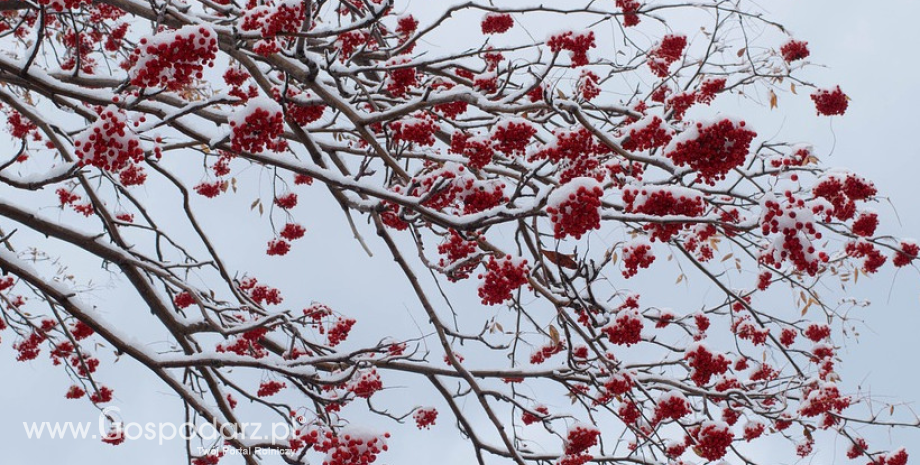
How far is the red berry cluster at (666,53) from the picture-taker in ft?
19.0

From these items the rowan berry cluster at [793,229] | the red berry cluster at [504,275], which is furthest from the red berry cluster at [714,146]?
the red berry cluster at [504,275]

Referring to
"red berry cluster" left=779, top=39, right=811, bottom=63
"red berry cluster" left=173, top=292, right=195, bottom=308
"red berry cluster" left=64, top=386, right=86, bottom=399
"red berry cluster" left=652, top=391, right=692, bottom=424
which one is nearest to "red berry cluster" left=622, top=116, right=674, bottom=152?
"red berry cluster" left=652, top=391, right=692, bottom=424

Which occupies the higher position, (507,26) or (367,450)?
(507,26)

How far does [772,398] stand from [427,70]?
3445mm

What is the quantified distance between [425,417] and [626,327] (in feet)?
6.07

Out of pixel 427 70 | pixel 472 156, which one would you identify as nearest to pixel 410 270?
pixel 472 156

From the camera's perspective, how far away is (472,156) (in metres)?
3.56

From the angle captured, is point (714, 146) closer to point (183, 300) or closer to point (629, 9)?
point (629, 9)

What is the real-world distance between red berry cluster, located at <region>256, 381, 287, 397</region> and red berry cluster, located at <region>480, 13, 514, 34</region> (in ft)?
10.8

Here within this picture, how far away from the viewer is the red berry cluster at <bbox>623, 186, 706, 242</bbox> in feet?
9.91

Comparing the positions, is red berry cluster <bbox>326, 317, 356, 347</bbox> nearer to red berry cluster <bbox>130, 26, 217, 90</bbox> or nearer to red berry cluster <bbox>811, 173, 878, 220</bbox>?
red berry cluster <bbox>130, 26, 217, 90</bbox>

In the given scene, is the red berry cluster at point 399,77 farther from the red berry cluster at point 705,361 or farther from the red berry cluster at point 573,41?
the red berry cluster at point 705,361

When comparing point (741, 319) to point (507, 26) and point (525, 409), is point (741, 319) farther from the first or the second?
point (507, 26)

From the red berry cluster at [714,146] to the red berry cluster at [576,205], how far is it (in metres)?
0.57
